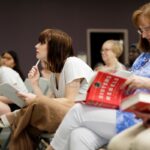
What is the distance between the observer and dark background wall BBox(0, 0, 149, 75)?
6984 mm

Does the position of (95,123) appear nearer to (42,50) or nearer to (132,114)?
(132,114)

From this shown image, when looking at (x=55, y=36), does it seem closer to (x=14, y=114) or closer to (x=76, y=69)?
(x=76, y=69)

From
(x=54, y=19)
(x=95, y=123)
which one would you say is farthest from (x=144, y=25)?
(x=54, y=19)

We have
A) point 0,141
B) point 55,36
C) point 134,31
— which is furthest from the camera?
point 134,31

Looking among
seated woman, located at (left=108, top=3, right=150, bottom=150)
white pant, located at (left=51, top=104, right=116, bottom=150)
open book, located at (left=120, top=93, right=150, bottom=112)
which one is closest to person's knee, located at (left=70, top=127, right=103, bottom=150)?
white pant, located at (left=51, top=104, right=116, bottom=150)

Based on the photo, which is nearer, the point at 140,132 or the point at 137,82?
the point at 140,132

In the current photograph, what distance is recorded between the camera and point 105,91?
1.97m

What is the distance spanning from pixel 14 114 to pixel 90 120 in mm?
1032

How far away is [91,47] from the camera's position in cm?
761

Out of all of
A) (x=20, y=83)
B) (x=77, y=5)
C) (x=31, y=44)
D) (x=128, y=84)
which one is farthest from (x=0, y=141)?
(x=77, y=5)

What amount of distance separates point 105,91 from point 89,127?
0.66 ft

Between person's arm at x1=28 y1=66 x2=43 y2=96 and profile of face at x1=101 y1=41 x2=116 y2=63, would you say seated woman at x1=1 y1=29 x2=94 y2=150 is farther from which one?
profile of face at x1=101 y1=41 x2=116 y2=63

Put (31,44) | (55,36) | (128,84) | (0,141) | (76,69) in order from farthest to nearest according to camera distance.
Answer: (31,44) → (0,141) → (55,36) → (76,69) → (128,84)

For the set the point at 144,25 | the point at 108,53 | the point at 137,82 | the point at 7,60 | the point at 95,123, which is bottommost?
the point at 7,60
